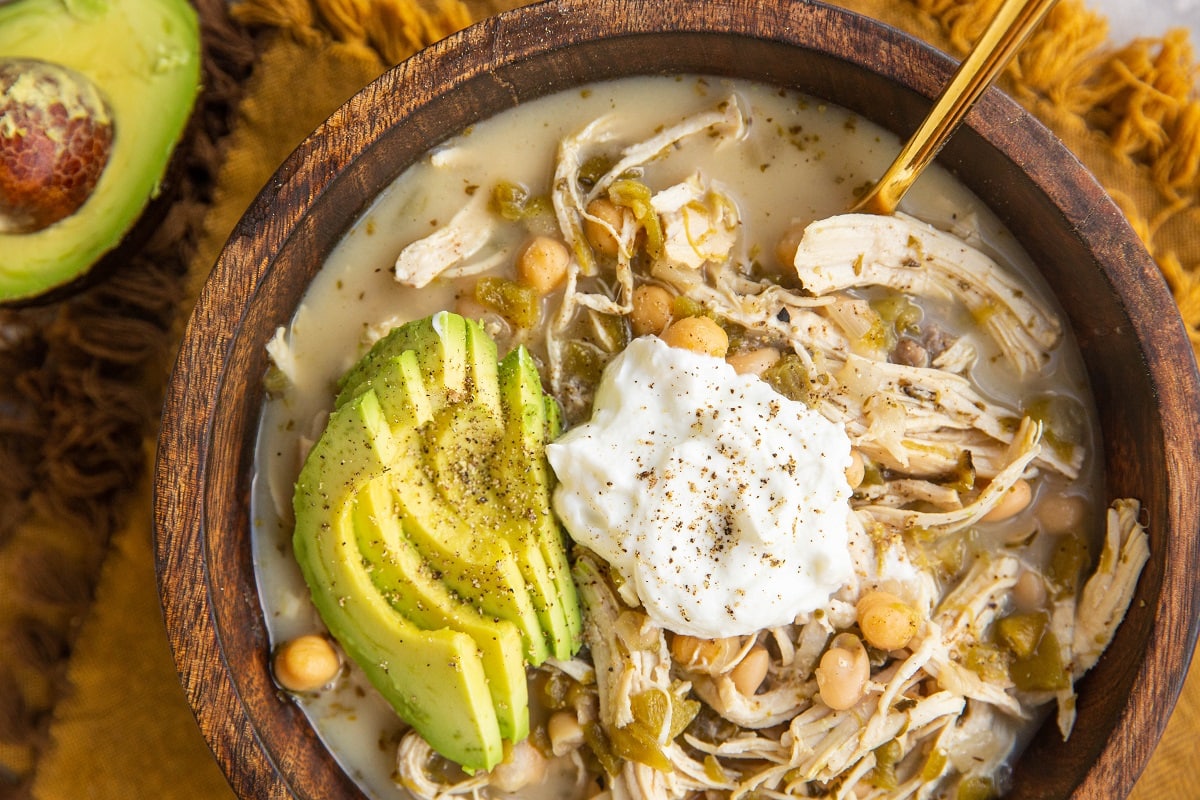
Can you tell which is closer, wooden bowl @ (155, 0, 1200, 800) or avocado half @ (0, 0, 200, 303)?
wooden bowl @ (155, 0, 1200, 800)

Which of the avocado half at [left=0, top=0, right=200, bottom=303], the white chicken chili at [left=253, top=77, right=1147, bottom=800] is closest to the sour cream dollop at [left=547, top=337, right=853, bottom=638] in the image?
the white chicken chili at [left=253, top=77, right=1147, bottom=800]

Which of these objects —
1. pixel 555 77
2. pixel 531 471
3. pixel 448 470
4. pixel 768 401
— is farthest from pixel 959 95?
pixel 448 470

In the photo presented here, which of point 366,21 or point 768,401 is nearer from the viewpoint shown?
point 768,401

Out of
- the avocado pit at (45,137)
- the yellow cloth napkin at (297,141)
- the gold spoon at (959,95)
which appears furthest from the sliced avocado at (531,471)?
the avocado pit at (45,137)

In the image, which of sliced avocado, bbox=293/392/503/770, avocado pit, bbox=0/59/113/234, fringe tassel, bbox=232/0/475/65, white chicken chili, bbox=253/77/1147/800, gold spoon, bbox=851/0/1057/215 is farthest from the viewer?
fringe tassel, bbox=232/0/475/65

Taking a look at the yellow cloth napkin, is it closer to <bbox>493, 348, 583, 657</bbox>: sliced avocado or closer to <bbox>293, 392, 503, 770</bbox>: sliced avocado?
<bbox>293, 392, 503, 770</bbox>: sliced avocado

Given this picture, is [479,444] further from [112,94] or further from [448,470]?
[112,94]

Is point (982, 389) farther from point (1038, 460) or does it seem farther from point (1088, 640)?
point (1088, 640)
